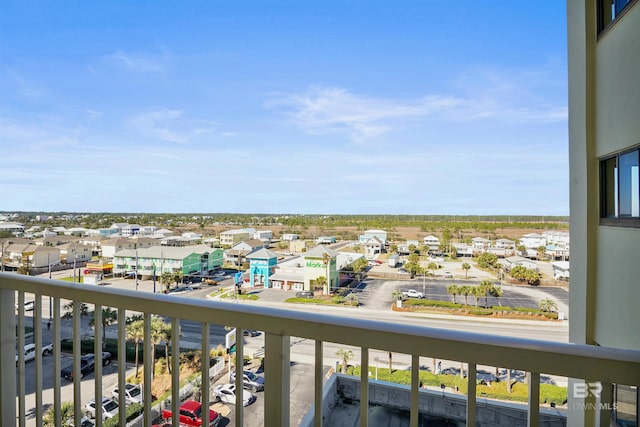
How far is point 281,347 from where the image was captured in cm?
95

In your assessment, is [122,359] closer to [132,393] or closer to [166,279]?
[132,393]

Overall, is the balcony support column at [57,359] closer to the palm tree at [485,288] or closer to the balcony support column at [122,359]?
the balcony support column at [122,359]

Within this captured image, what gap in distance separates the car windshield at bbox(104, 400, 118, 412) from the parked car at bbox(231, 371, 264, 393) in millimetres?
713

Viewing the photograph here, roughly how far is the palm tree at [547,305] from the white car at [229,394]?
1529mm

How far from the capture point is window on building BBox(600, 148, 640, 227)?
5.46ft

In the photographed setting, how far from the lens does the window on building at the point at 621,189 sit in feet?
5.46

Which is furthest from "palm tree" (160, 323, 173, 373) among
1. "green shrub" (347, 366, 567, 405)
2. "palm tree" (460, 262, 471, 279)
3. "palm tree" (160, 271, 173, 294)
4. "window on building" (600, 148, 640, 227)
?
"window on building" (600, 148, 640, 227)

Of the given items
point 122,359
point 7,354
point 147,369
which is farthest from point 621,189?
point 7,354

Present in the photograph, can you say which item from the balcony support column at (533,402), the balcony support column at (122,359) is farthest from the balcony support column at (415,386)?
the balcony support column at (122,359)

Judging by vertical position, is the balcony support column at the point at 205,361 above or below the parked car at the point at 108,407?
above

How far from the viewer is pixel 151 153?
10.4 ft

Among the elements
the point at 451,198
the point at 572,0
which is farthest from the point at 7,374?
the point at 572,0

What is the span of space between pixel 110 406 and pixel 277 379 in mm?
920

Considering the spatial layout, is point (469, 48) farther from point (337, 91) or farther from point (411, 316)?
point (411, 316)
